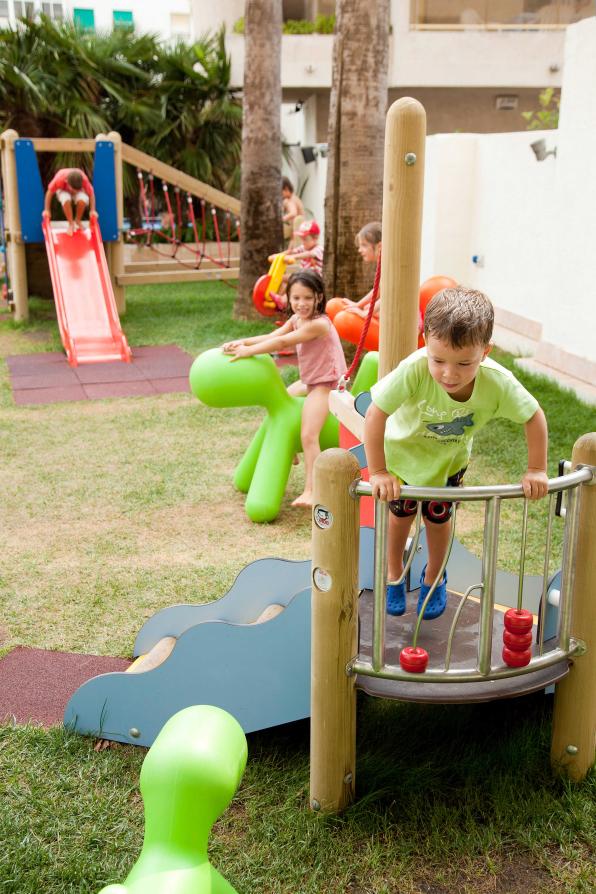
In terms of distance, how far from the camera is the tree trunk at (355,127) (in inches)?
309

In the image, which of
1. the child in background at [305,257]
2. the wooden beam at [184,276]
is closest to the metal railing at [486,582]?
the child in background at [305,257]

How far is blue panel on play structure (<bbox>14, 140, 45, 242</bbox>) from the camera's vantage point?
1083 centimetres

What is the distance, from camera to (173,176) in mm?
12797

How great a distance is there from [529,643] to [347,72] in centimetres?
650

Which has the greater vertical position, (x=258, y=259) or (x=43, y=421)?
(x=258, y=259)

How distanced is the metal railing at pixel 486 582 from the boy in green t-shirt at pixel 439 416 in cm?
8

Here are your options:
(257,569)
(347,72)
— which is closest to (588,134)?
(347,72)

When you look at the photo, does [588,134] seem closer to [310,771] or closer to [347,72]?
[347,72]

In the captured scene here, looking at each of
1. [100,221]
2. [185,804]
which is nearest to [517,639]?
[185,804]

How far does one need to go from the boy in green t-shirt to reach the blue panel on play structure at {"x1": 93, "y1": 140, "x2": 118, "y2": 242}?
8895 millimetres

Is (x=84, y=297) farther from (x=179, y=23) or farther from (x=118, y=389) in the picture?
(x=179, y=23)

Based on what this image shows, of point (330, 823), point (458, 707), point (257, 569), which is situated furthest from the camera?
point (257, 569)

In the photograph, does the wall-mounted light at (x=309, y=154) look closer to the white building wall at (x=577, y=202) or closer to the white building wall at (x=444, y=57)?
the white building wall at (x=444, y=57)

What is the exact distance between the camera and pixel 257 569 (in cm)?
361
